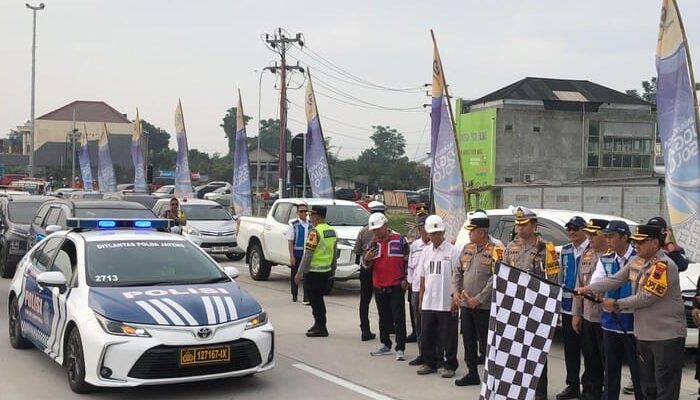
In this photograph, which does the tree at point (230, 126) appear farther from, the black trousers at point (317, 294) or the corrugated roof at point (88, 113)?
the black trousers at point (317, 294)

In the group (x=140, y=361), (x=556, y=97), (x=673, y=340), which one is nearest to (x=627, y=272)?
(x=673, y=340)

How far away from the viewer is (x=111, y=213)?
1472cm

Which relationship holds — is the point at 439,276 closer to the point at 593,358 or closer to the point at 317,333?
the point at 593,358

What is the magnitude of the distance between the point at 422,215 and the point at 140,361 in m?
5.23

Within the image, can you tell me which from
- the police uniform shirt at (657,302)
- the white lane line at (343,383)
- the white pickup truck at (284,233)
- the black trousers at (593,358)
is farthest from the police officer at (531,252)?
the white pickup truck at (284,233)

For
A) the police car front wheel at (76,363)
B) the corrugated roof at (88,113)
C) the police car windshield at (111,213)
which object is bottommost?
the police car front wheel at (76,363)

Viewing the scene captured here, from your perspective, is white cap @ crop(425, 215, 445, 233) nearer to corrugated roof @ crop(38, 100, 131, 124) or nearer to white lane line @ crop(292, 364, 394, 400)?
white lane line @ crop(292, 364, 394, 400)

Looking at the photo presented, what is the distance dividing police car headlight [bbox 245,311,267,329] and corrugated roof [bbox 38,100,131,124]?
135181 millimetres

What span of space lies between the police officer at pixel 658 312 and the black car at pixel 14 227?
44.2 ft

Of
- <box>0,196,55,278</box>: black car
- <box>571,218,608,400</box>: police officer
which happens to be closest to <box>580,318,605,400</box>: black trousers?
<box>571,218,608,400</box>: police officer

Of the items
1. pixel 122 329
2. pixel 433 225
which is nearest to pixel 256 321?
pixel 122 329

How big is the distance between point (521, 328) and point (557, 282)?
1690 mm

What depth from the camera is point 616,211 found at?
74.9ft

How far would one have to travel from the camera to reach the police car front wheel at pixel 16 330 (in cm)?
895
